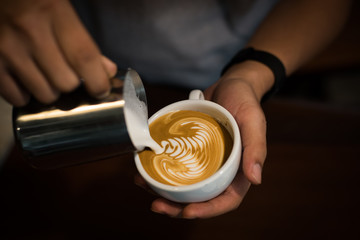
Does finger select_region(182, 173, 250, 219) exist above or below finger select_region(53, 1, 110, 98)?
below

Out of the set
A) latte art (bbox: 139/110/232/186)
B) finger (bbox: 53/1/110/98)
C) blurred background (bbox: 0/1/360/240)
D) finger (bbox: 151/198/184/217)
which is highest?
finger (bbox: 53/1/110/98)

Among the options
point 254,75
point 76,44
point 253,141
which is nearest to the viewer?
point 76,44

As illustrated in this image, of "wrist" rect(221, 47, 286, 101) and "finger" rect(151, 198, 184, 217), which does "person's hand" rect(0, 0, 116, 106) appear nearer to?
"finger" rect(151, 198, 184, 217)

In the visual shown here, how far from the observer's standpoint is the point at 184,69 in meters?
1.15

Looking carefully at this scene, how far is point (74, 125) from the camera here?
0.61 m

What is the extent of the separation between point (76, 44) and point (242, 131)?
0.50 meters

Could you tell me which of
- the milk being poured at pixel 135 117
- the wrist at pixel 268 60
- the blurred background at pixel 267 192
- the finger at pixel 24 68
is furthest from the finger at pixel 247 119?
the finger at pixel 24 68

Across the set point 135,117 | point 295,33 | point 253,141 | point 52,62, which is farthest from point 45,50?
point 295,33

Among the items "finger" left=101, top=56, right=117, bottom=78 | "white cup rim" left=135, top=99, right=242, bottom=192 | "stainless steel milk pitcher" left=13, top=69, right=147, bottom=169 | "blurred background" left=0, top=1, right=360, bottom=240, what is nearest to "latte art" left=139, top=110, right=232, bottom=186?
"white cup rim" left=135, top=99, right=242, bottom=192

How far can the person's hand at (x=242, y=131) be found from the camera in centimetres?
74

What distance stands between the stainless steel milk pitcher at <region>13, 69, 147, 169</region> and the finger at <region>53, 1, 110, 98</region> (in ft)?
0.27

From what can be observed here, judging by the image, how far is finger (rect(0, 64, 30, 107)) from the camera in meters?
0.54

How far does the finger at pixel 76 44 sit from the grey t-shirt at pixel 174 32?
1.65 ft

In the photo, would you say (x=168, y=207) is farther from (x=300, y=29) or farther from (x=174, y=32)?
(x=300, y=29)
